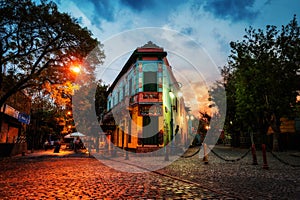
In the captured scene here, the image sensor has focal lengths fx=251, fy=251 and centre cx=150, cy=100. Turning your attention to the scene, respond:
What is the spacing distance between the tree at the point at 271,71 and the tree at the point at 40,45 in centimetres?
1582

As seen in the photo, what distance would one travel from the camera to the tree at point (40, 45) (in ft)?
44.3

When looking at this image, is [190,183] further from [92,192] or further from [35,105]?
[35,105]

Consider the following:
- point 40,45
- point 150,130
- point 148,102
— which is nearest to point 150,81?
point 148,102

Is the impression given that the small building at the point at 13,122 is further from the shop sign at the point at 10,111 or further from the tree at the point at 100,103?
the tree at the point at 100,103

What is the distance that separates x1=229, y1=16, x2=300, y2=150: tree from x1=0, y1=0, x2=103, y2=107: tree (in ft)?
51.9

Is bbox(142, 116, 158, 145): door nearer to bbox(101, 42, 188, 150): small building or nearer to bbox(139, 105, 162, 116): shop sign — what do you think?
bbox(101, 42, 188, 150): small building

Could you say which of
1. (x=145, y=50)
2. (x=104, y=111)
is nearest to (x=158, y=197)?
(x=145, y=50)

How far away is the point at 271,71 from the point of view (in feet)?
76.9

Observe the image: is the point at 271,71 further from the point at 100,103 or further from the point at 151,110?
the point at 100,103

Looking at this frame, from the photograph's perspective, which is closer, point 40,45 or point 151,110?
point 40,45

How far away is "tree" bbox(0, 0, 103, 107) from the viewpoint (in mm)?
13516

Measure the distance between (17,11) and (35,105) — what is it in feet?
65.8

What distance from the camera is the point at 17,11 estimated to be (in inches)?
514

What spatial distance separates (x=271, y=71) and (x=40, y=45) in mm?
19810
